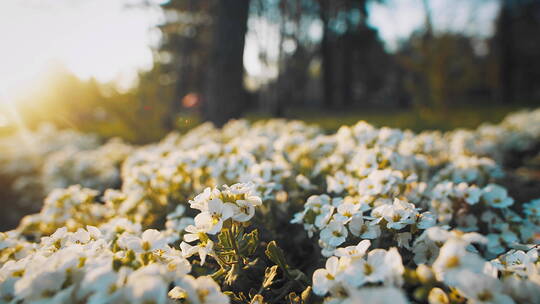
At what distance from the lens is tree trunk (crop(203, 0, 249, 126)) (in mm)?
6016

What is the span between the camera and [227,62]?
6141 mm

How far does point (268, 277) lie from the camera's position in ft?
4.47

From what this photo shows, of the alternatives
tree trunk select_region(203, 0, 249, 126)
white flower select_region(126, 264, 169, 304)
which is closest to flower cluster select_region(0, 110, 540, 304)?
white flower select_region(126, 264, 169, 304)

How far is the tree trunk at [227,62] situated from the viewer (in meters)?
6.02

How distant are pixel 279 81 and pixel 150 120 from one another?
1011 centimetres

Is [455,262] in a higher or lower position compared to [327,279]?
higher

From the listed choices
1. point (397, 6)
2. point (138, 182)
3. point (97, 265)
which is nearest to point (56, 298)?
point (97, 265)

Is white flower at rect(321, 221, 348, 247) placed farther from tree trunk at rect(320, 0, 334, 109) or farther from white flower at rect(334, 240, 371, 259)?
tree trunk at rect(320, 0, 334, 109)

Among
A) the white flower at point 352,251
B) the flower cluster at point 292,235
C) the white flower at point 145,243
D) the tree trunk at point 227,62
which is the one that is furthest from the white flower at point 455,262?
the tree trunk at point 227,62

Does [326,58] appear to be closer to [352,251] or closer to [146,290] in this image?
[352,251]

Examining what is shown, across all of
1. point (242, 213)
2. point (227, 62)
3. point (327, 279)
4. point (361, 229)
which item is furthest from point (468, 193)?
point (227, 62)

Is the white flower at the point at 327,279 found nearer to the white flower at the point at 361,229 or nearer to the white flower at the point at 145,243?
the white flower at the point at 361,229

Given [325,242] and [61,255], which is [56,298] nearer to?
[61,255]

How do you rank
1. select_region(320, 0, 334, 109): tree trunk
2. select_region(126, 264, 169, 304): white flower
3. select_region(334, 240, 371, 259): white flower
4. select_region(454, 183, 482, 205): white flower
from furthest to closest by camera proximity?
select_region(320, 0, 334, 109): tree trunk
select_region(454, 183, 482, 205): white flower
select_region(334, 240, 371, 259): white flower
select_region(126, 264, 169, 304): white flower
